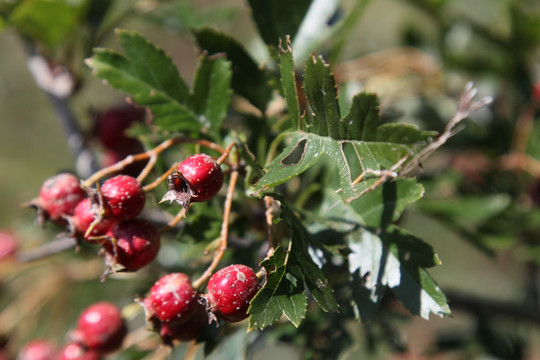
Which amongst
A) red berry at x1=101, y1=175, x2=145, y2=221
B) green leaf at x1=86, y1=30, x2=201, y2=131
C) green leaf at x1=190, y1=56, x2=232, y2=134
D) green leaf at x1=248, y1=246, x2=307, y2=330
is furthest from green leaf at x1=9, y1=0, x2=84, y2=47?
green leaf at x1=248, y1=246, x2=307, y2=330

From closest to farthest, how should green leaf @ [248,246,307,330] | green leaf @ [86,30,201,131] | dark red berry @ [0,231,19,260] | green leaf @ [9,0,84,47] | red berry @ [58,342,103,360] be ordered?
1. green leaf @ [248,246,307,330]
2. green leaf @ [86,30,201,131]
3. red berry @ [58,342,103,360]
4. green leaf @ [9,0,84,47]
5. dark red berry @ [0,231,19,260]

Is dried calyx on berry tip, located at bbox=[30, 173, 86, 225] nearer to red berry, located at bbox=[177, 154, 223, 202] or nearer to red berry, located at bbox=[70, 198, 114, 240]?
red berry, located at bbox=[70, 198, 114, 240]

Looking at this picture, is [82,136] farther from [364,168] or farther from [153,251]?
[364,168]

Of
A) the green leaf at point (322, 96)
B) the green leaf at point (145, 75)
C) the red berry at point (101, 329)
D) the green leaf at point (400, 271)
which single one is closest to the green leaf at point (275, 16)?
→ the green leaf at point (145, 75)

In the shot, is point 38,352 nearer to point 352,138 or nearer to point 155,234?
point 155,234

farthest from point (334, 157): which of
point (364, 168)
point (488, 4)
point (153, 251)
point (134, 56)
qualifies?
point (488, 4)
